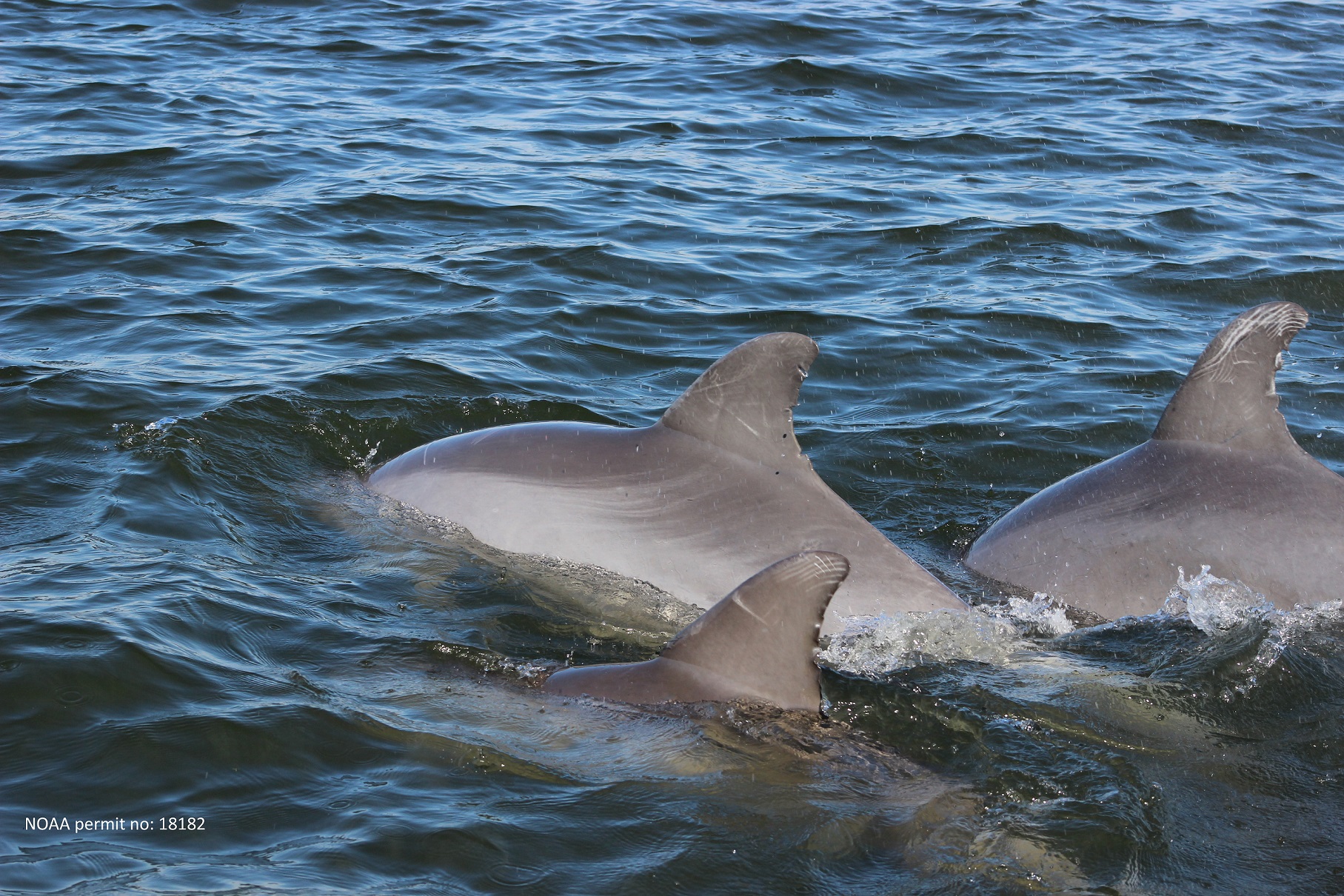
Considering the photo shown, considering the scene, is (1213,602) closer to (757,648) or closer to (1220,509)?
(1220,509)

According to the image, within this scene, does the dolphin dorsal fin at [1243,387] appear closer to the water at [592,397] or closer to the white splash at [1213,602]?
the white splash at [1213,602]

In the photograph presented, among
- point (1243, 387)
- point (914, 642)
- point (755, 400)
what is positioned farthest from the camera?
point (1243, 387)

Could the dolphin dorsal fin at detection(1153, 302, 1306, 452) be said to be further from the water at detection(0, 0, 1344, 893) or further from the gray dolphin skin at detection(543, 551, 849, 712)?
the gray dolphin skin at detection(543, 551, 849, 712)

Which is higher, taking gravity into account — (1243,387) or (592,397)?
(1243,387)

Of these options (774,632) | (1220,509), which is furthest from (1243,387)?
(774,632)

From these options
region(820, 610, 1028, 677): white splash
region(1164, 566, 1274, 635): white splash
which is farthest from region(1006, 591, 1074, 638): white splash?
region(1164, 566, 1274, 635): white splash

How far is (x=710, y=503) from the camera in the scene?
6.98 meters

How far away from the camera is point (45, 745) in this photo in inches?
213

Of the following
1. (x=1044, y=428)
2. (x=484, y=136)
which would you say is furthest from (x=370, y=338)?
(x=484, y=136)

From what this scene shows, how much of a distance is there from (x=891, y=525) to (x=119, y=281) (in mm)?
6942

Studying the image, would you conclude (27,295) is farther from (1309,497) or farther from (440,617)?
(1309,497)

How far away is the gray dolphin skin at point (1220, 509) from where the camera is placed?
7.07 meters

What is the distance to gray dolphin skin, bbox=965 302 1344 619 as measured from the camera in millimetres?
7070

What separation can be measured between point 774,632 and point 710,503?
1.78 m
